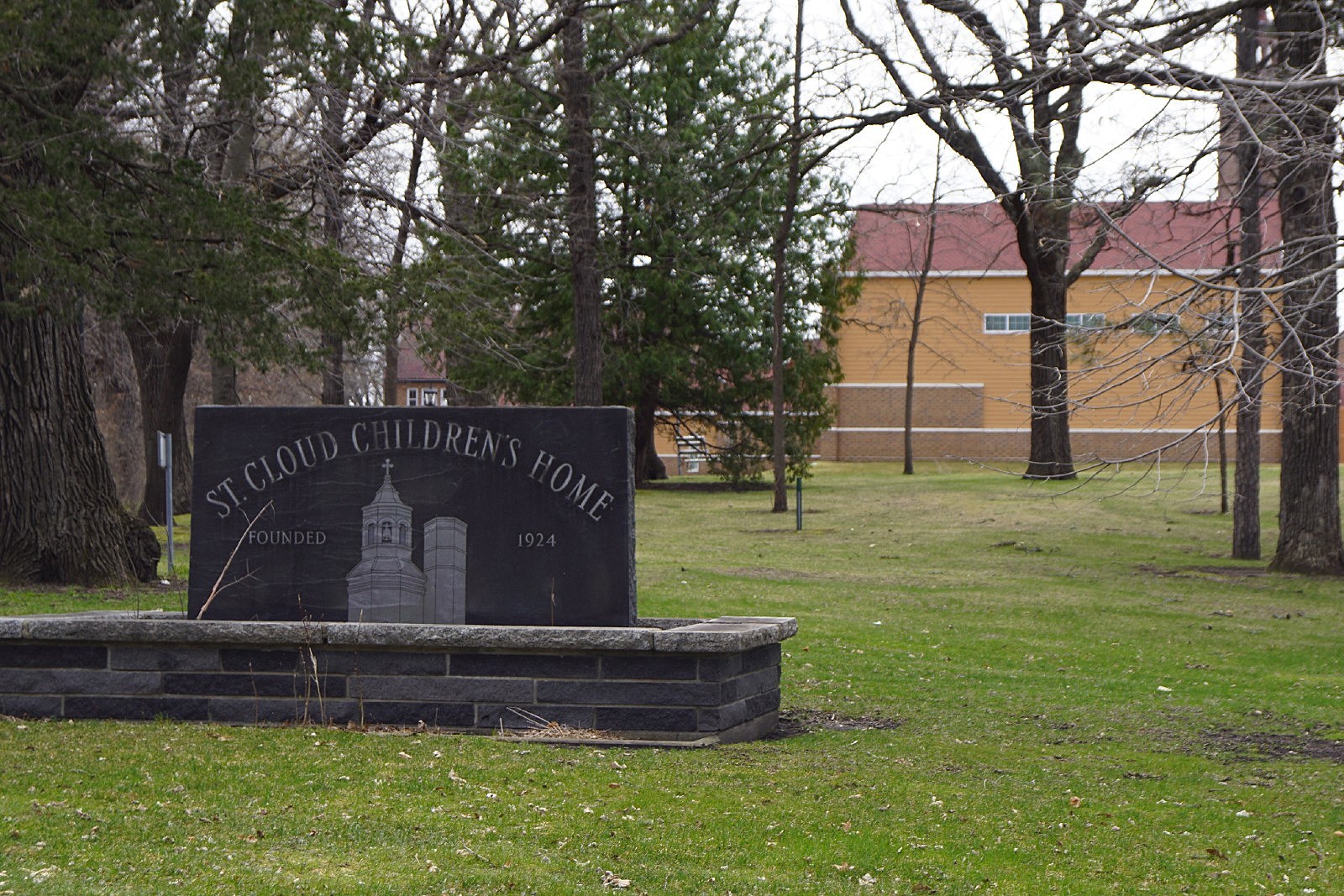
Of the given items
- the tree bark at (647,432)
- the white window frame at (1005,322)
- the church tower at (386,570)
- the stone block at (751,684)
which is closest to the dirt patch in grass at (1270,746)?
the stone block at (751,684)

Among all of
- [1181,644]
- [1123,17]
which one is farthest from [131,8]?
[1181,644]

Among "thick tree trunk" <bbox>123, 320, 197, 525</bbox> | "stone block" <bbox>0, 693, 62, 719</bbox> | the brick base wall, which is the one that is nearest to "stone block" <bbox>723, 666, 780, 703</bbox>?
the brick base wall

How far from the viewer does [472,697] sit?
760 cm

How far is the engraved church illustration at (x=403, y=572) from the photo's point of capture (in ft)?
26.4

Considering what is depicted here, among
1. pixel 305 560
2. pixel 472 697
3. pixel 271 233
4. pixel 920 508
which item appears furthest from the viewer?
pixel 920 508

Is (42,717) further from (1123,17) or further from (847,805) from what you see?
(1123,17)

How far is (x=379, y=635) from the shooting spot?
7.57 meters

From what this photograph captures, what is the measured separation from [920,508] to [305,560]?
24731 mm

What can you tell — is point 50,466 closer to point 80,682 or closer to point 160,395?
point 80,682

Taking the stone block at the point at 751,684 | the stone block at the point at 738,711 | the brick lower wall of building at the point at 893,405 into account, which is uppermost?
the brick lower wall of building at the point at 893,405

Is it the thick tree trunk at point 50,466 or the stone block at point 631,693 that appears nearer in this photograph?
the stone block at point 631,693

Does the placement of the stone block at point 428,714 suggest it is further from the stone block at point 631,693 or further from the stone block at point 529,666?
the stone block at point 631,693

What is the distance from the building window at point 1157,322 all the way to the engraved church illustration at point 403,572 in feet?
14.4

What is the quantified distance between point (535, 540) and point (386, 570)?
883mm
